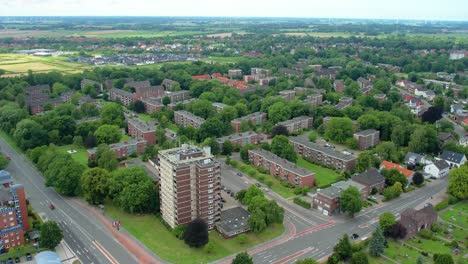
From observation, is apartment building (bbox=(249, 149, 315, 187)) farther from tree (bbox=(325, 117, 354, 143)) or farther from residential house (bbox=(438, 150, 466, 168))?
residential house (bbox=(438, 150, 466, 168))

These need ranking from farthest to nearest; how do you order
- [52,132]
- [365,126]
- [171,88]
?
[171,88] < [365,126] < [52,132]

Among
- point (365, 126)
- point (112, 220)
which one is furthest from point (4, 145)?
point (365, 126)

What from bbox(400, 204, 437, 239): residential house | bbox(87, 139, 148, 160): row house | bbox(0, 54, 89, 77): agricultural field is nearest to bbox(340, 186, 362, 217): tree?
bbox(400, 204, 437, 239): residential house

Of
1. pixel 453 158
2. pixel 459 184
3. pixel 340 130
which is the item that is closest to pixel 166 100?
pixel 340 130

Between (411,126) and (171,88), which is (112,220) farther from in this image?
(171,88)

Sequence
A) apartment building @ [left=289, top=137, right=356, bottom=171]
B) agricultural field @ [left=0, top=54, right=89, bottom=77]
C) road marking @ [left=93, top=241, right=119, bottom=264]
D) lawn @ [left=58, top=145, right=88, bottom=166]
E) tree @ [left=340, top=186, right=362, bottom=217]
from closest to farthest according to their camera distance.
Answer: road marking @ [left=93, top=241, right=119, bottom=264] → tree @ [left=340, top=186, right=362, bottom=217] → apartment building @ [left=289, top=137, right=356, bottom=171] → lawn @ [left=58, top=145, right=88, bottom=166] → agricultural field @ [left=0, top=54, right=89, bottom=77]

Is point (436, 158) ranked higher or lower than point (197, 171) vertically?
lower
